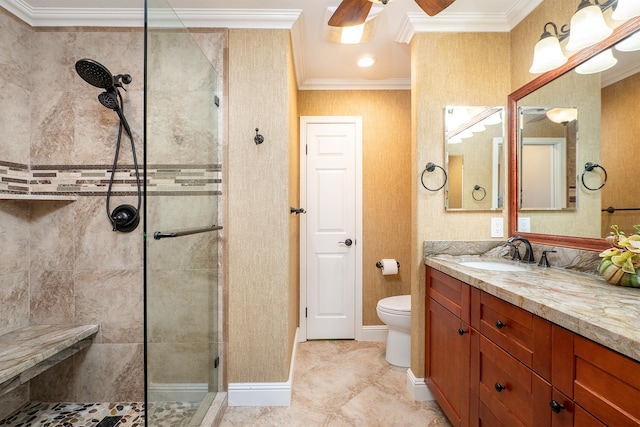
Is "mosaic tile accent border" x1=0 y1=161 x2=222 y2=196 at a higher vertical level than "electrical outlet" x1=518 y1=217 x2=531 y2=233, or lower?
higher

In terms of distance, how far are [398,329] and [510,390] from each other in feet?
4.10

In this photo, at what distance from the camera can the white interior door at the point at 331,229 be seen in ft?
9.31

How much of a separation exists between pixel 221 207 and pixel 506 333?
1654 mm

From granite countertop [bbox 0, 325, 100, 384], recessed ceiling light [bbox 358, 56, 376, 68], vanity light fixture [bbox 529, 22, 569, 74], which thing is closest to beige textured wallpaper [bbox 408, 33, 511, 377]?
vanity light fixture [bbox 529, 22, 569, 74]

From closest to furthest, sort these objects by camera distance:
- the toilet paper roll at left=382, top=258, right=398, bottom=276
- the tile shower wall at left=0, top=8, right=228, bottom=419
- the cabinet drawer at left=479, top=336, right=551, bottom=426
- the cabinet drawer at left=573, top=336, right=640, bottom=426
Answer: the cabinet drawer at left=573, top=336, right=640, bottom=426
the cabinet drawer at left=479, top=336, right=551, bottom=426
the tile shower wall at left=0, top=8, right=228, bottom=419
the toilet paper roll at left=382, top=258, right=398, bottom=276

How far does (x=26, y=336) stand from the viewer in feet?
5.57

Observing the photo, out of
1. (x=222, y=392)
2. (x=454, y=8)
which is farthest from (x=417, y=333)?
(x=454, y=8)

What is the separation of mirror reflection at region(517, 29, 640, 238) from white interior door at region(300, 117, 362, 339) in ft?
4.72

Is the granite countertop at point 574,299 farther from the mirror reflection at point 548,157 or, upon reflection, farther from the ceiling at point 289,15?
the ceiling at point 289,15

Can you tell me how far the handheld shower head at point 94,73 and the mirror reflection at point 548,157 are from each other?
2505 mm

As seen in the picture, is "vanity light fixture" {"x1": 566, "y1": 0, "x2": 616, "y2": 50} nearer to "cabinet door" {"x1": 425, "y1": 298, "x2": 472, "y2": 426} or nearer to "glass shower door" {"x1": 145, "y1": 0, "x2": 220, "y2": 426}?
"cabinet door" {"x1": 425, "y1": 298, "x2": 472, "y2": 426}

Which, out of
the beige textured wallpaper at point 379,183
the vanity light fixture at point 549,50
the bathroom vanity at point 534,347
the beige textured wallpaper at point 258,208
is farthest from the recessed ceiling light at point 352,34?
the bathroom vanity at point 534,347

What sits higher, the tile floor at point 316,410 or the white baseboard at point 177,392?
the white baseboard at point 177,392

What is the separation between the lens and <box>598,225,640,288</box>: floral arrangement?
113 cm
